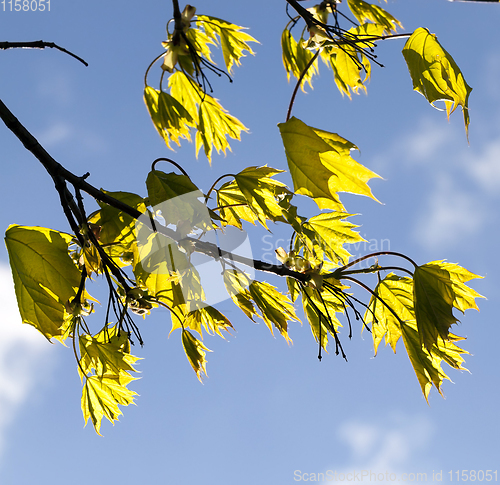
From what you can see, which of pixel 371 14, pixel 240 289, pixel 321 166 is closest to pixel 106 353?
pixel 240 289

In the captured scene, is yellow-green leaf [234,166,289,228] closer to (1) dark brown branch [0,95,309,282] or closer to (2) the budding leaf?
(1) dark brown branch [0,95,309,282]

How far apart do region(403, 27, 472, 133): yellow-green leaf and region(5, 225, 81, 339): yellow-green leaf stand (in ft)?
2.19

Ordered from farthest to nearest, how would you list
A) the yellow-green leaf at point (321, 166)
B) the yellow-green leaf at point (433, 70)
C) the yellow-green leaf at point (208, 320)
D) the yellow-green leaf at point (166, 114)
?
1. the yellow-green leaf at point (166, 114)
2. the yellow-green leaf at point (208, 320)
3. the yellow-green leaf at point (433, 70)
4. the yellow-green leaf at point (321, 166)

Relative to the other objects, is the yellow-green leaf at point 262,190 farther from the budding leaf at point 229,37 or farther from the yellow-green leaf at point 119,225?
the budding leaf at point 229,37

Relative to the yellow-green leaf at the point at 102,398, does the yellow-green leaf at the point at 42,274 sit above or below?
above

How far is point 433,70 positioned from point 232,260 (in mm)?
487

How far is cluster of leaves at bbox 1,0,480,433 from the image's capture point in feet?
2.02


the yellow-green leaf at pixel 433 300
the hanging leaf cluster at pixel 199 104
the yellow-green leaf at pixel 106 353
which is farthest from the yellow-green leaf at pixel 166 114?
the yellow-green leaf at pixel 433 300

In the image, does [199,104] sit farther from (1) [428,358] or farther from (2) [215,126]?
(1) [428,358]

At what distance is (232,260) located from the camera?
0.64m

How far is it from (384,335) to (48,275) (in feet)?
2.16

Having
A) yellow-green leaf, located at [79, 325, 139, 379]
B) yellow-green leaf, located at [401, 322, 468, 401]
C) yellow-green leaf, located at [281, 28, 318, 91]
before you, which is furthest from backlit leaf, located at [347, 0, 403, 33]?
yellow-green leaf, located at [79, 325, 139, 379]

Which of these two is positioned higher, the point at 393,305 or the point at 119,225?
the point at 393,305

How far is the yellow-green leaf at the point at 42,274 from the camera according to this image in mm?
675
